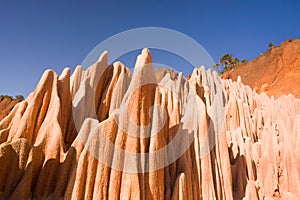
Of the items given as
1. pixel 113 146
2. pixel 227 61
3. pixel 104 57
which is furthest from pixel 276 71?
pixel 113 146

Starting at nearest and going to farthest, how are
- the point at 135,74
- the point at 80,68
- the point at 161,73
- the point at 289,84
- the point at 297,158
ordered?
the point at 135,74
the point at 80,68
the point at 297,158
the point at 161,73
the point at 289,84

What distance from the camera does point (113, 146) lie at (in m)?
5.03

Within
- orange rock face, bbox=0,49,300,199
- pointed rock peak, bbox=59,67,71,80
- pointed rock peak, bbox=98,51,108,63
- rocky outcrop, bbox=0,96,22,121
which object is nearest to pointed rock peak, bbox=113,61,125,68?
orange rock face, bbox=0,49,300,199

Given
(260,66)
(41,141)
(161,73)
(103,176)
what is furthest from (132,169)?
(260,66)

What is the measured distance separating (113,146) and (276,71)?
3538cm

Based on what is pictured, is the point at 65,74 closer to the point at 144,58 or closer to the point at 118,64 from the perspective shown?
the point at 118,64

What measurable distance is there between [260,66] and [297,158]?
31.2 metres

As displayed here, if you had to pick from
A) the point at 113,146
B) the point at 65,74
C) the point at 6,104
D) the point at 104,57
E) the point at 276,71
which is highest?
the point at 276,71

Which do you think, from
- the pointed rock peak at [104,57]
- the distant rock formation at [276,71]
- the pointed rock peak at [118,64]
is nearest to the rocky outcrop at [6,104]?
the pointed rock peak at [104,57]

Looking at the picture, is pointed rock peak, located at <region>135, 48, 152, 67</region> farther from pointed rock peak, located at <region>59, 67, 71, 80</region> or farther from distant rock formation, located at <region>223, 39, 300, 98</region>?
distant rock formation, located at <region>223, 39, 300, 98</region>

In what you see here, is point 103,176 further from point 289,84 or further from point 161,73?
point 289,84

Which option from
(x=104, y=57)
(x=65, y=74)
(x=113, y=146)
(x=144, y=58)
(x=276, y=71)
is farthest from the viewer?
(x=276, y=71)

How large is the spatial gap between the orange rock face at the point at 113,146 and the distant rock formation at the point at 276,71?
23.9 metres

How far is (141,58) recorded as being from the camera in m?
5.95
